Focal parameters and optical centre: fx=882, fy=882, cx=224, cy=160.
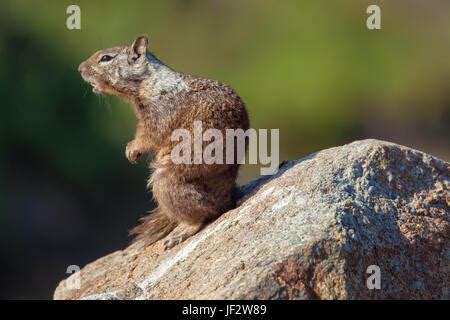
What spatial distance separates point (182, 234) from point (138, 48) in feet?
5.87

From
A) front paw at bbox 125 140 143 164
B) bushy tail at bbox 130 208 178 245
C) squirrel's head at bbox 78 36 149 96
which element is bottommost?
bushy tail at bbox 130 208 178 245

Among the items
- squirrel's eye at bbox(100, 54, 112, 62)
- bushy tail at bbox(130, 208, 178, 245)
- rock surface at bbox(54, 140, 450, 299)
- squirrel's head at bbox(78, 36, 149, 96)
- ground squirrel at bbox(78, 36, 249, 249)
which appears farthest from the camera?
squirrel's eye at bbox(100, 54, 112, 62)

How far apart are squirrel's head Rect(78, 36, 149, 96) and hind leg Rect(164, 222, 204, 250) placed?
138cm

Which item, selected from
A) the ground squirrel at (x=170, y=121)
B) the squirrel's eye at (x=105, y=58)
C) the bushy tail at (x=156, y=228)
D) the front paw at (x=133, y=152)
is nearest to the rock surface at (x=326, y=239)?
the ground squirrel at (x=170, y=121)

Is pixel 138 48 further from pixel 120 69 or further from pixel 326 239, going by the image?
pixel 326 239

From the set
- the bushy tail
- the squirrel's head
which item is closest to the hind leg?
the bushy tail

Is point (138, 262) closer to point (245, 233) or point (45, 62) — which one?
point (245, 233)

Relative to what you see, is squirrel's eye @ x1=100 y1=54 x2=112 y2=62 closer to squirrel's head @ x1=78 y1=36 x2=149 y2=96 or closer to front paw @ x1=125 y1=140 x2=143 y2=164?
squirrel's head @ x1=78 y1=36 x2=149 y2=96

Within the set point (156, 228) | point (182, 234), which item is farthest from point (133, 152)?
point (182, 234)

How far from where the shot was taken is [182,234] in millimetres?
7043

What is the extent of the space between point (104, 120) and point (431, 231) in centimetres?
1104

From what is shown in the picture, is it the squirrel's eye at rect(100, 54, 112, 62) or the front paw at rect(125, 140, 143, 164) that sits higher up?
the squirrel's eye at rect(100, 54, 112, 62)

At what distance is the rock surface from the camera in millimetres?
5594

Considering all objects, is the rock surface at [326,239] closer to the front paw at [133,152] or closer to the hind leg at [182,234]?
the hind leg at [182,234]
